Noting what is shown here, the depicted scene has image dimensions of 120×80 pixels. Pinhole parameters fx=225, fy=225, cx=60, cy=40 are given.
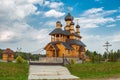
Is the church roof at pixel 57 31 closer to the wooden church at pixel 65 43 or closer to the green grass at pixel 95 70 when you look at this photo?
the wooden church at pixel 65 43

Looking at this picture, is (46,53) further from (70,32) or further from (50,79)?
(50,79)

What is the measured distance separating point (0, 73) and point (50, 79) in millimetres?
5403

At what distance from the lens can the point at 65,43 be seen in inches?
A: 1874

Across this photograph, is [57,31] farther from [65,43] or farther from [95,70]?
[95,70]

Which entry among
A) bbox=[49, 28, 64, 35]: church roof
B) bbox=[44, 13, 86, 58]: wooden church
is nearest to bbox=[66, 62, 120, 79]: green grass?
bbox=[44, 13, 86, 58]: wooden church

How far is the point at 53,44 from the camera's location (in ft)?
150

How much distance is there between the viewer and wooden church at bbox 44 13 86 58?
45438mm

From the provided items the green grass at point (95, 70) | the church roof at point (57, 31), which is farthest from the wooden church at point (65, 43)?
the green grass at point (95, 70)

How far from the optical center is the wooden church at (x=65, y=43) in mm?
45438

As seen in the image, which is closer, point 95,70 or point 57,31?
point 95,70

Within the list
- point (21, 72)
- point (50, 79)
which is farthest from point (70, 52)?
point (50, 79)

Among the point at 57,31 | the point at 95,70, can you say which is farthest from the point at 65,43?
the point at 95,70

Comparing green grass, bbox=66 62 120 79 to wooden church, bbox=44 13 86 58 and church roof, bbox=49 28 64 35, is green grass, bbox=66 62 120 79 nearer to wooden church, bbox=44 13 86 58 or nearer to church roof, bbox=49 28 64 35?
wooden church, bbox=44 13 86 58

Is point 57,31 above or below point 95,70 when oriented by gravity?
above
